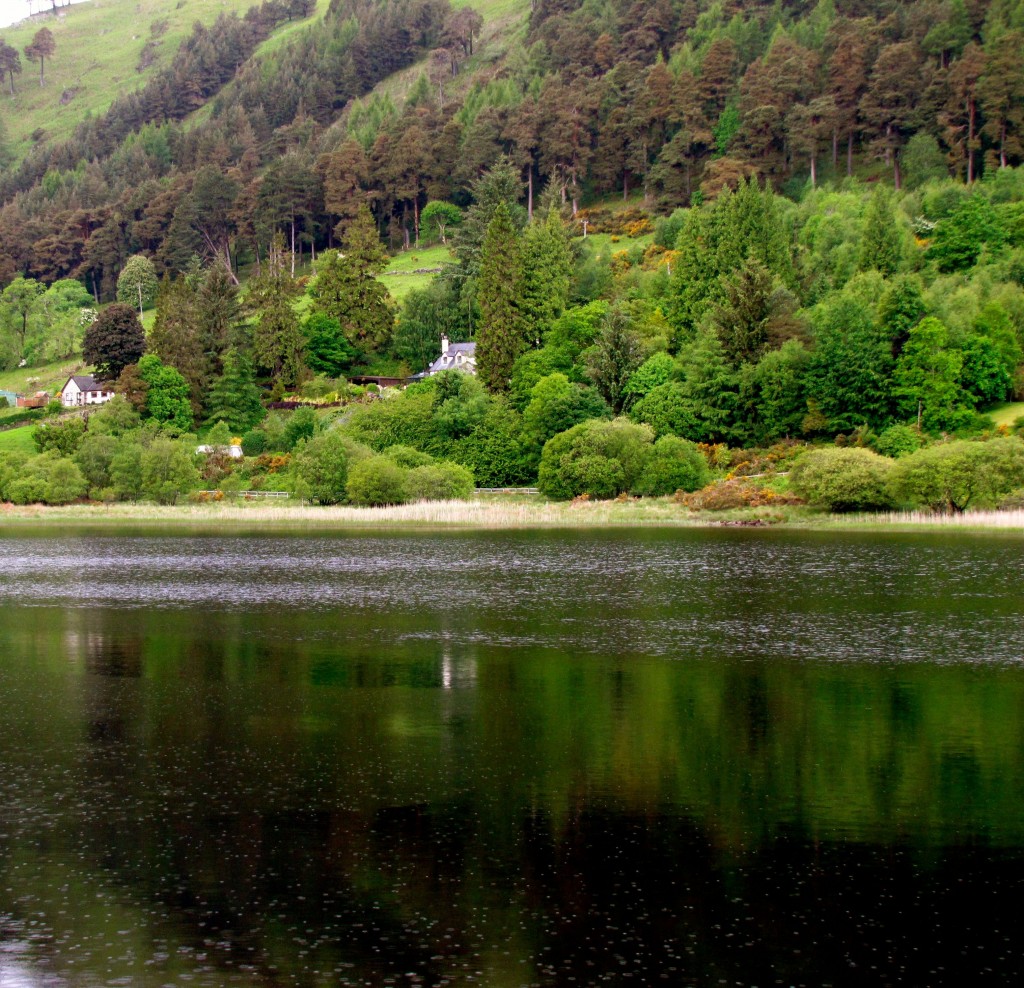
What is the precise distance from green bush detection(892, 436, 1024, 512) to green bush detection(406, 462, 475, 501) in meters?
29.7

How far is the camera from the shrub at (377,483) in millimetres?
82625

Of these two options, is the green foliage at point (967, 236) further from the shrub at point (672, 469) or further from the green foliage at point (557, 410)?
the shrub at point (672, 469)

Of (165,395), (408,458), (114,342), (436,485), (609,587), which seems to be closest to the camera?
(609,587)

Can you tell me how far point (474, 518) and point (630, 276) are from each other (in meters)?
40.5

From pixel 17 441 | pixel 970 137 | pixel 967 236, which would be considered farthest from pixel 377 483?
pixel 970 137

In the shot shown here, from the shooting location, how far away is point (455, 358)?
110m

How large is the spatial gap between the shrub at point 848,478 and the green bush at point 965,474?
1.90 metres

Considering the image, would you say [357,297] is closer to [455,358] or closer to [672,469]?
[455,358]

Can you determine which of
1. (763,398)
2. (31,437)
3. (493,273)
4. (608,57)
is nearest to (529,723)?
(763,398)

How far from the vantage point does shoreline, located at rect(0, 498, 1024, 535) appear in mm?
69000

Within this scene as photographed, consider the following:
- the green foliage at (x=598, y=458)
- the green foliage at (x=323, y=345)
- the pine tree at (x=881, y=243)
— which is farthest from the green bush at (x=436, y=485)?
the pine tree at (x=881, y=243)

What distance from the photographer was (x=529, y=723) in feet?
85.4

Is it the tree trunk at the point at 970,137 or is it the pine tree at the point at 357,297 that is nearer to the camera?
the pine tree at the point at 357,297

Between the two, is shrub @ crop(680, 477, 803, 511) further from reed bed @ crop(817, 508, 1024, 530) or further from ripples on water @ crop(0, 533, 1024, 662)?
ripples on water @ crop(0, 533, 1024, 662)
